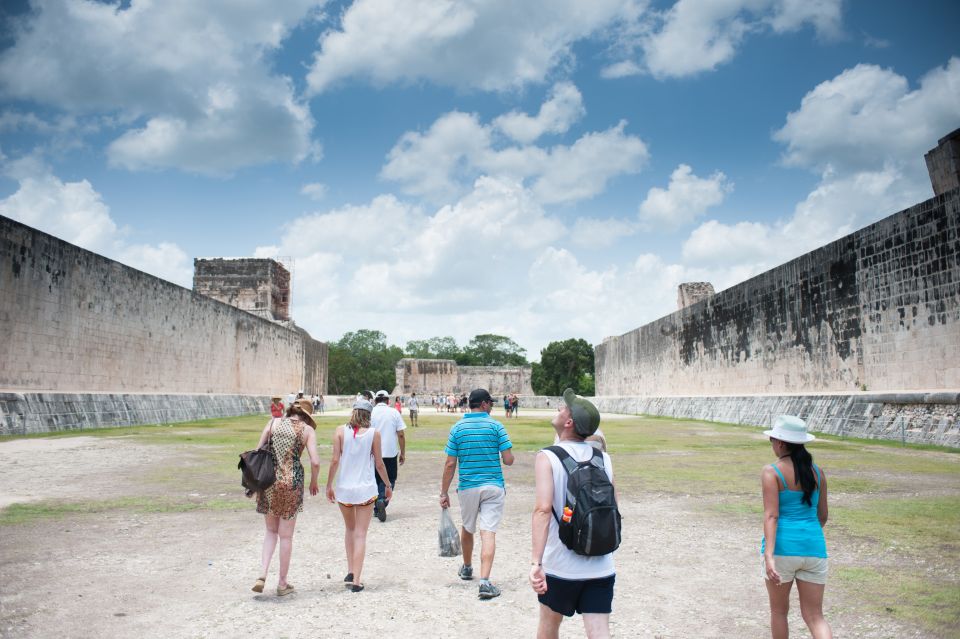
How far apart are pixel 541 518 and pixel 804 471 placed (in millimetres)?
1247

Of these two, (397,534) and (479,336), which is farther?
(479,336)

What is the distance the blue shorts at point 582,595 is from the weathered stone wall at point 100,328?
16.9 meters

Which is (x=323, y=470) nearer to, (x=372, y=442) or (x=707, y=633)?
(x=372, y=442)

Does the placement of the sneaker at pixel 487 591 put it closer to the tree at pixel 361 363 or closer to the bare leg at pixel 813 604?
the bare leg at pixel 813 604

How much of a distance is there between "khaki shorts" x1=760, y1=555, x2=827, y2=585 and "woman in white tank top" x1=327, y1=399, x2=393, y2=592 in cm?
265

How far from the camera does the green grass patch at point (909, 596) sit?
370cm

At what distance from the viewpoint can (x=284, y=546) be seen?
14.5 ft

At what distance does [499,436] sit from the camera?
4.85 m

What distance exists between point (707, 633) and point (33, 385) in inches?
697

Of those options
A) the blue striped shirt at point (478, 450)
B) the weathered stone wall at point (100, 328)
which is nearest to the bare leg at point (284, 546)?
the blue striped shirt at point (478, 450)

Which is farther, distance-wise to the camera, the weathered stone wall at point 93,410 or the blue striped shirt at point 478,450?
the weathered stone wall at point 93,410

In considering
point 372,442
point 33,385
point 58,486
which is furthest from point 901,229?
point 33,385

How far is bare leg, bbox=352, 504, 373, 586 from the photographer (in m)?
4.44

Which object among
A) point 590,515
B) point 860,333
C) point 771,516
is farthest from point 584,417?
point 860,333
